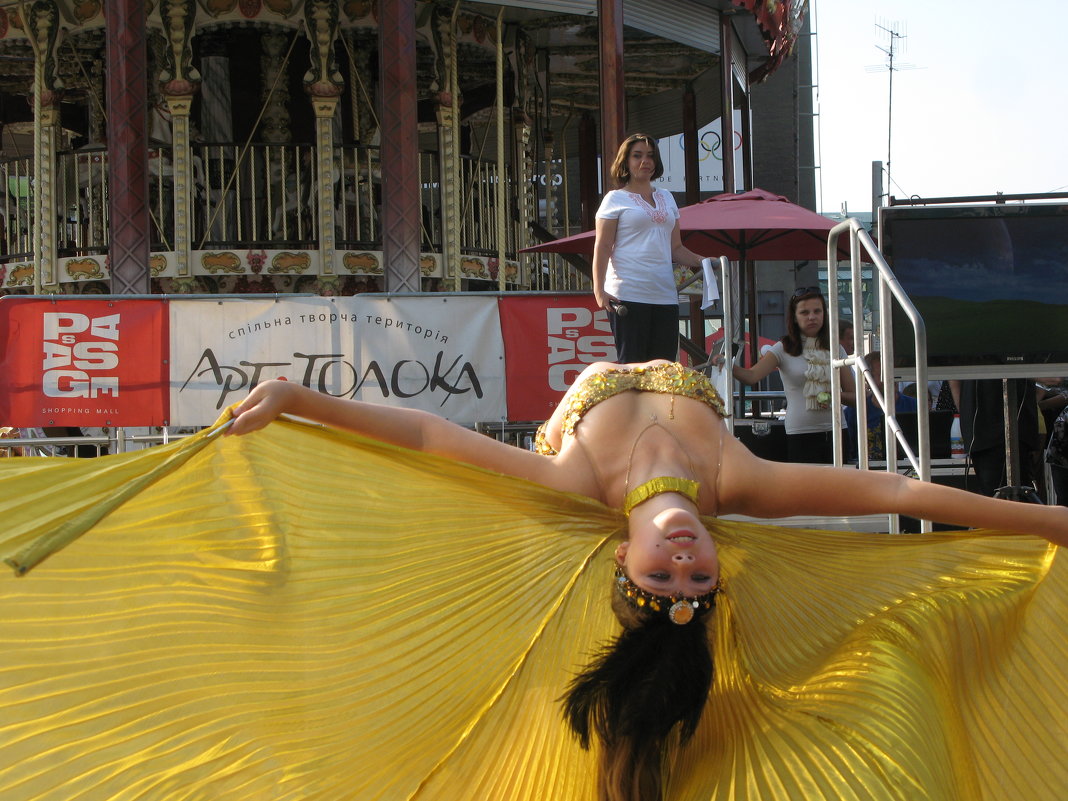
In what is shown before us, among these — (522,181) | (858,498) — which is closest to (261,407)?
(858,498)

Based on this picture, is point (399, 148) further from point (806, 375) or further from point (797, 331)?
point (806, 375)

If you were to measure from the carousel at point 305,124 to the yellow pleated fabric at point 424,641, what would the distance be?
8247 millimetres

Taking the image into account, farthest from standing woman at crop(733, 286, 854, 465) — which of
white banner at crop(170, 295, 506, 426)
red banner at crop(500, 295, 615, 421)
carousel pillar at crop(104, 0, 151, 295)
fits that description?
carousel pillar at crop(104, 0, 151, 295)

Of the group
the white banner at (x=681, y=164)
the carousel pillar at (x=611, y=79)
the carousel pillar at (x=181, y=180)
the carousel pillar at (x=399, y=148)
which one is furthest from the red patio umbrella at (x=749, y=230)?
the white banner at (x=681, y=164)

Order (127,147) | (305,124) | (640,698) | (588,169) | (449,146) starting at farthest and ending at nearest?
(588,169), (305,124), (449,146), (127,147), (640,698)

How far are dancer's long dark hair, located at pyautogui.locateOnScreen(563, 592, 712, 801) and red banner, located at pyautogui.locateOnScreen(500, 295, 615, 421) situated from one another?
527cm

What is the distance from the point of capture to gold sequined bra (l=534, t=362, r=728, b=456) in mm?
4332

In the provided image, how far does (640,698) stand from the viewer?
3.26 meters

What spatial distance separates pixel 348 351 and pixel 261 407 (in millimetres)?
4997

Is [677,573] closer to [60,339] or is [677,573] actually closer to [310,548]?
[310,548]

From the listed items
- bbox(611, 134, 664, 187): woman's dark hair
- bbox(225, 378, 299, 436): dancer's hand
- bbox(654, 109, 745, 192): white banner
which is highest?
bbox(654, 109, 745, 192): white banner

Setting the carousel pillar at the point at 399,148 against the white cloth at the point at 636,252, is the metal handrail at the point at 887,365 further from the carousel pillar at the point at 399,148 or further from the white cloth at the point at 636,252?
the carousel pillar at the point at 399,148

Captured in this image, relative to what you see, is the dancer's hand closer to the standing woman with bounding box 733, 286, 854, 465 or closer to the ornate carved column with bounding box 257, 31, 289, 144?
the standing woman with bounding box 733, 286, 854, 465

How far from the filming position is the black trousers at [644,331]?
7555 millimetres
